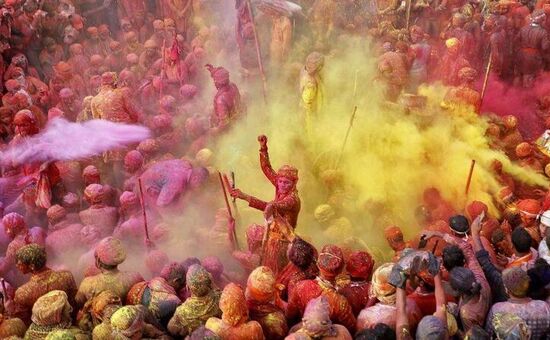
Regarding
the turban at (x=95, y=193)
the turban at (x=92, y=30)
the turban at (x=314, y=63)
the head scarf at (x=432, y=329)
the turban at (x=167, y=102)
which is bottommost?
the turban at (x=95, y=193)

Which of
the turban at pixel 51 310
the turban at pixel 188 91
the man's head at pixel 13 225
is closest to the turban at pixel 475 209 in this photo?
the turban at pixel 51 310

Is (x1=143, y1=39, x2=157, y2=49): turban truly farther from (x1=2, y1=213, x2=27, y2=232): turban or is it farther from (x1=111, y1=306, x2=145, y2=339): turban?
(x1=111, y1=306, x2=145, y2=339): turban

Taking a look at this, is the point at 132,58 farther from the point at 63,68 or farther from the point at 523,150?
the point at 523,150

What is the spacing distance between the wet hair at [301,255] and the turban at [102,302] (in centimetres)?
167

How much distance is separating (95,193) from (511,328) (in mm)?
5586

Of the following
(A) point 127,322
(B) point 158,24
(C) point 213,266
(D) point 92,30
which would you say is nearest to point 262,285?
(A) point 127,322

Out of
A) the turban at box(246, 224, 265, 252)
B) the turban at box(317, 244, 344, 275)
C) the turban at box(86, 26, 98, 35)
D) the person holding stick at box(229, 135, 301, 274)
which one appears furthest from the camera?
the turban at box(86, 26, 98, 35)

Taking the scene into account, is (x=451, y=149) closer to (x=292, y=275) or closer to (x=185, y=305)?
(x=292, y=275)

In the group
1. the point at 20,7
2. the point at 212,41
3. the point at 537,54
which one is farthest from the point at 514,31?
the point at 20,7

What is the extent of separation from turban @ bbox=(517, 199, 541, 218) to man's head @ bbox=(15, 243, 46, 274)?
210 inches

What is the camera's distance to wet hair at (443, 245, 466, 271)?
203 inches

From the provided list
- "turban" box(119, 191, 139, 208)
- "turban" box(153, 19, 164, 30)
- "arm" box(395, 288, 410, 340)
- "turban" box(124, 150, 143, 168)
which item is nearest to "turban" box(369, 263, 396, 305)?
"arm" box(395, 288, 410, 340)

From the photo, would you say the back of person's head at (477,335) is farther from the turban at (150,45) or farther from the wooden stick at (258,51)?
the turban at (150,45)

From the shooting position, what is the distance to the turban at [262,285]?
500 centimetres
